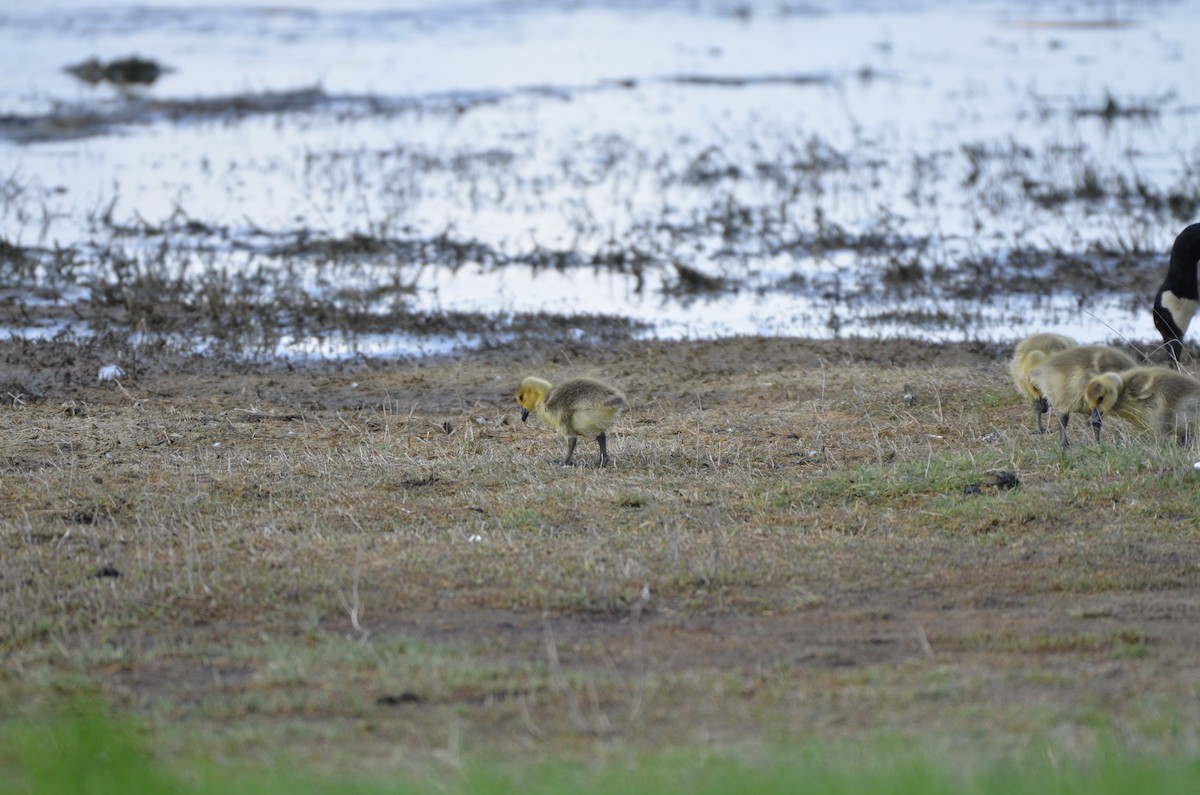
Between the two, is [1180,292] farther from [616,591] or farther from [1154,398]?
[616,591]

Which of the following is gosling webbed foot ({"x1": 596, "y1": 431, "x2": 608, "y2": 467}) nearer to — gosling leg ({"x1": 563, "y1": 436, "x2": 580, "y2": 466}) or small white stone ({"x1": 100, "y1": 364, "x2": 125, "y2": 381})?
gosling leg ({"x1": 563, "y1": 436, "x2": 580, "y2": 466})

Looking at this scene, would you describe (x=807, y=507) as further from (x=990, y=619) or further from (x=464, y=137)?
(x=464, y=137)

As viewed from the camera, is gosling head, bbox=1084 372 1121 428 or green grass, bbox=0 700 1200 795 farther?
gosling head, bbox=1084 372 1121 428

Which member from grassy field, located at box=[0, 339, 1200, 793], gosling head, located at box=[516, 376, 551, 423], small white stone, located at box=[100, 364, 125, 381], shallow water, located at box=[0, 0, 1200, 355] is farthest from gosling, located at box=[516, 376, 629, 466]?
shallow water, located at box=[0, 0, 1200, 355]

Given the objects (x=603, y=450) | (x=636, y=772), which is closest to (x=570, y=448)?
(x=603, y=450)

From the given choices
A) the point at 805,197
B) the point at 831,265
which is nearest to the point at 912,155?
the point at 805,197

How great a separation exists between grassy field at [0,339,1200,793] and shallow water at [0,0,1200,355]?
4284 millimetres

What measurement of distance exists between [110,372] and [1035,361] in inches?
290

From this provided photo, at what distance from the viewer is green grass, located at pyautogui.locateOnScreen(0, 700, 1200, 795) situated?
4234 mm

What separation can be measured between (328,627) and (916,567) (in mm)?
2798

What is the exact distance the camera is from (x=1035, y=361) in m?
9.74

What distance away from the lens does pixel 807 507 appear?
8.07 m

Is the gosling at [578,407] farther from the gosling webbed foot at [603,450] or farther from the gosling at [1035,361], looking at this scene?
the gosling at [1035,361]

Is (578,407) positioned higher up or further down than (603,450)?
higher up
